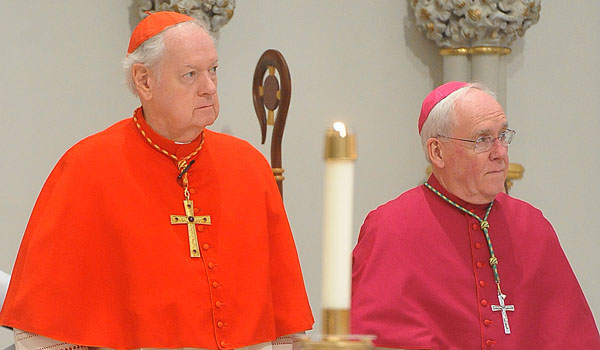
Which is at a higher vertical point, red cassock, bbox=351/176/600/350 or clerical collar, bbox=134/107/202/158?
clerical collar, bbox=134/107/202/158

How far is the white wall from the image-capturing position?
6379 mm

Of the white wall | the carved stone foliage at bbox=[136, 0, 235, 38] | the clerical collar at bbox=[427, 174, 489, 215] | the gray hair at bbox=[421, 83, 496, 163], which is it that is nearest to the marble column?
the white wall

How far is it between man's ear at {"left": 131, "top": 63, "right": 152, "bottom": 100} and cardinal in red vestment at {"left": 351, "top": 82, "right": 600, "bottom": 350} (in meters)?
1.15

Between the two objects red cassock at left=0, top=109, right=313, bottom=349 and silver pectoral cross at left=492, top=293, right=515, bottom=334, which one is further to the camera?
silver pectoral cross at left=492, top=293, right=515, bottom=334

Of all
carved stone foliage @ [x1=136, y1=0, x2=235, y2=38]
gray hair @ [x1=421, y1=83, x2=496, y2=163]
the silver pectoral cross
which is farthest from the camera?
carved stone foliage @ [x1=136, y1=0, x2=235, y2=38]

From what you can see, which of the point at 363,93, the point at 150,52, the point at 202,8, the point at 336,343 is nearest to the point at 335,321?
the point at 336,343

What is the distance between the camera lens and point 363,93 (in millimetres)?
7188

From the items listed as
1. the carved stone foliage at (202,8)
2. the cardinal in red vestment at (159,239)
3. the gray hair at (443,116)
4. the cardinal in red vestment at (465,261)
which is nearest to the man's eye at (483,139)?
the cardinal in red vestment at (465,261)

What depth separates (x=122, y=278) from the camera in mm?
3805

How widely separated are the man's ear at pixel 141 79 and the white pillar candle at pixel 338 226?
248 cm

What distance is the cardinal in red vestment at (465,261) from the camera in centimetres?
413

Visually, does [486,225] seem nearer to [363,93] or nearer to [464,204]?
[464,204]

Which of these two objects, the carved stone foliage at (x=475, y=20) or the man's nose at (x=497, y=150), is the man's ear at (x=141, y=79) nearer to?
the man's nose at (x=497, y=150)

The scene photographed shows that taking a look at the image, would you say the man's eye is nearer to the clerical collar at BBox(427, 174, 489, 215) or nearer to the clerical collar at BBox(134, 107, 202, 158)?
the clerical collar at BBox(427, 174, 489, 215)
